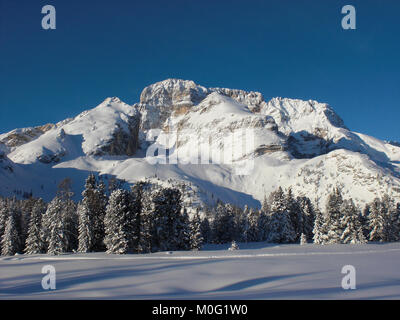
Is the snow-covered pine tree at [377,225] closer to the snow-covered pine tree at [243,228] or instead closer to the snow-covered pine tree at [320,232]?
the snow-covered pine tree at [320,232]

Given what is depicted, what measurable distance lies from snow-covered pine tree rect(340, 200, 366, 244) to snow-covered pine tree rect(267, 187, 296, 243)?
10825 millimetres

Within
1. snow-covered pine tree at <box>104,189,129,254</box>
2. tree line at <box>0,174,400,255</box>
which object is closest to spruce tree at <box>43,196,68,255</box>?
tree line at <box>0,174,400,255</box>

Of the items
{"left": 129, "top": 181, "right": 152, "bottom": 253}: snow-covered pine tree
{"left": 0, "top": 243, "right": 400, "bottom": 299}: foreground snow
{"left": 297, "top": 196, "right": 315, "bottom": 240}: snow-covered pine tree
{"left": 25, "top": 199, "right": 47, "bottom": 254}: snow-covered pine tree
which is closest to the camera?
{"left": 0, "top": 243, "right": 400, "bottom": 299}: foreground snow

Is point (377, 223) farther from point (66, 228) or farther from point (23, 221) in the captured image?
point (23, 221)

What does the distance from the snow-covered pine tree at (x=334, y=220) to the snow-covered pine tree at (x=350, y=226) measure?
80 cm

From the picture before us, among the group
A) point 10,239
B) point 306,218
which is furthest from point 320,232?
point 10,239

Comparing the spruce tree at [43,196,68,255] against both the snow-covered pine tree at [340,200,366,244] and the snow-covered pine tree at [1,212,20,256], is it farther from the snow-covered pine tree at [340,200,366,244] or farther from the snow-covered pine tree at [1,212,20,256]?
the snow-covered pine tree at [340,200,366,244]

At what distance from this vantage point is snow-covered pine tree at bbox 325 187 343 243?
156 feet

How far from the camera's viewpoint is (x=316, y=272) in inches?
513

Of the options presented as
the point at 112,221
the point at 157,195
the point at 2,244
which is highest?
the point at 157,195

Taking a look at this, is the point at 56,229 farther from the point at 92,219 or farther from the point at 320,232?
the point at 320,232
